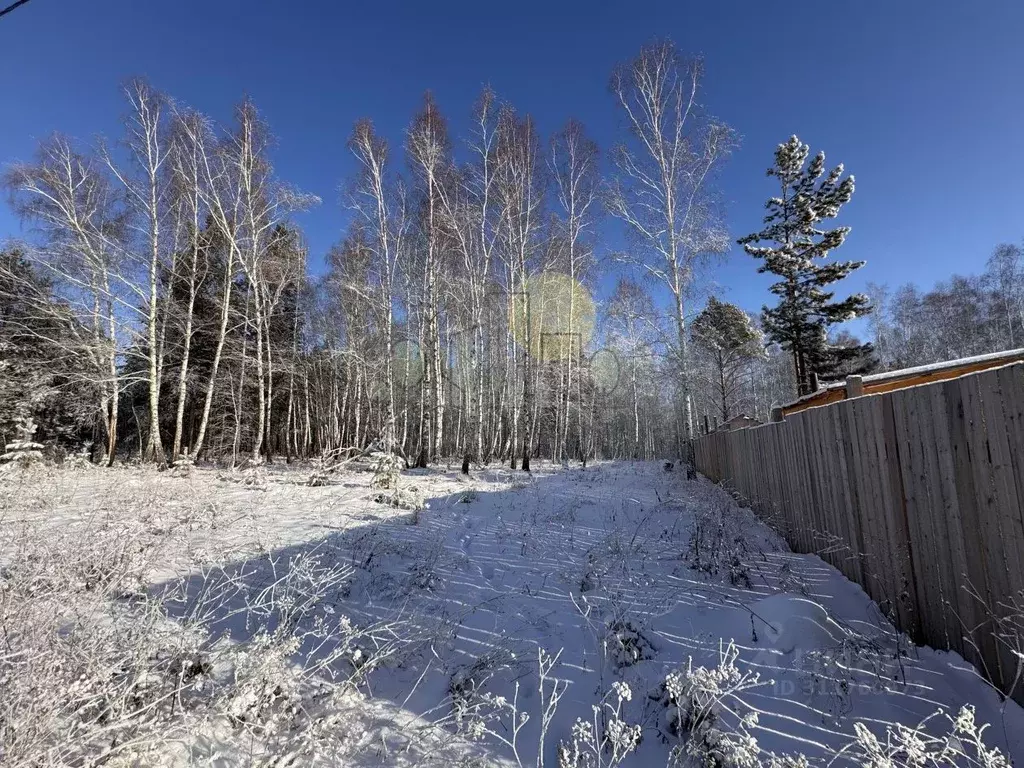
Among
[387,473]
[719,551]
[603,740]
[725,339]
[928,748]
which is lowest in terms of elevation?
[603,740]

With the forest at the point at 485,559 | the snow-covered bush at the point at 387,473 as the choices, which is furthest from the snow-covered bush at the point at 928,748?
the snow-covered bush at the point at 387,473

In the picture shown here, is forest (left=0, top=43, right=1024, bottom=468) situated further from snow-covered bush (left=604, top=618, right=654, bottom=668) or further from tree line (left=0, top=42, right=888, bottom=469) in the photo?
snow-covered bush (left=604, top=618, right=654, bottom=668)

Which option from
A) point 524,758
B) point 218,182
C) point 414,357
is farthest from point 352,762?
point 414,357

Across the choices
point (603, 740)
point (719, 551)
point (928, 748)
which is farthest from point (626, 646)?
point (719, 551)

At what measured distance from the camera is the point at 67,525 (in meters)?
4.32

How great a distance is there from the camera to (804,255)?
17.6 meters

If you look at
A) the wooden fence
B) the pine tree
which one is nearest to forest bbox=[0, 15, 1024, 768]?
the wooden fence

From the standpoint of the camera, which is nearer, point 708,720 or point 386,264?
point 708,720

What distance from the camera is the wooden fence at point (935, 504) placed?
199 cm

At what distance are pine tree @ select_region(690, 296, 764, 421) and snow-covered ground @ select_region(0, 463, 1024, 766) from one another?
1511 cm

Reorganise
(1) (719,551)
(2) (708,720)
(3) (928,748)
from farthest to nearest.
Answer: (1) (719,551) < (2) (708,720) < (3) (928,748)

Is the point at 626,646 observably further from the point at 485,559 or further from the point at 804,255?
the point at 804,255

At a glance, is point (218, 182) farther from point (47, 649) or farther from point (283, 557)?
point (47, 649)

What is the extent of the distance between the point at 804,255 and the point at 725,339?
184 inches
